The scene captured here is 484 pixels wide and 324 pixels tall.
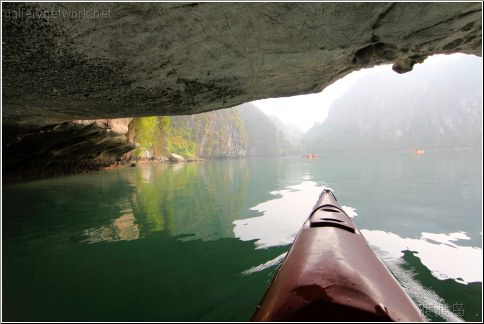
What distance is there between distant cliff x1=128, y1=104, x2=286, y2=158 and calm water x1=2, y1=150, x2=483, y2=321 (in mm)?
11474

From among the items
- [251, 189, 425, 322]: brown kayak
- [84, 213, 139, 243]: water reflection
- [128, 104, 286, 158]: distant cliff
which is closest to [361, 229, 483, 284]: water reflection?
[251, 189, 425, 322]: brown kayak

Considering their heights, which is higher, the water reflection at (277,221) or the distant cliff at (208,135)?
the distant cliff at (208,135)

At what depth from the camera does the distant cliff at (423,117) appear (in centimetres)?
14200

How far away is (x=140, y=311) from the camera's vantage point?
10.8 feet

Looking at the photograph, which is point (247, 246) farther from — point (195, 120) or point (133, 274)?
point (195, 120)

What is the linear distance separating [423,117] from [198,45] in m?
198

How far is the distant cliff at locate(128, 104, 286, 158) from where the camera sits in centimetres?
2112

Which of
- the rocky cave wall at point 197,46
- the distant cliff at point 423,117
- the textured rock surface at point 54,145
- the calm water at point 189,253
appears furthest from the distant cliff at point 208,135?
the distant cliff at point 423,117

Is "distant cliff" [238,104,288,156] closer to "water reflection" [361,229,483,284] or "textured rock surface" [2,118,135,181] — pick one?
"textured rock surface" [2,118,135,181]

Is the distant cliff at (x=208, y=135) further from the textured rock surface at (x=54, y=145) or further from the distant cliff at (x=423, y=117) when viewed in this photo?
the distant cliff at (x=423, y=117)

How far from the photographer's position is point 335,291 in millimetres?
1960

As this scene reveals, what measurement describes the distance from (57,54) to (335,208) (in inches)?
213

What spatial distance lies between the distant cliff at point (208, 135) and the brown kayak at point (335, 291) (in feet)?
A: 58.5

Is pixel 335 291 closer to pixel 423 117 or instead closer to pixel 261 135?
pixel 261 135
